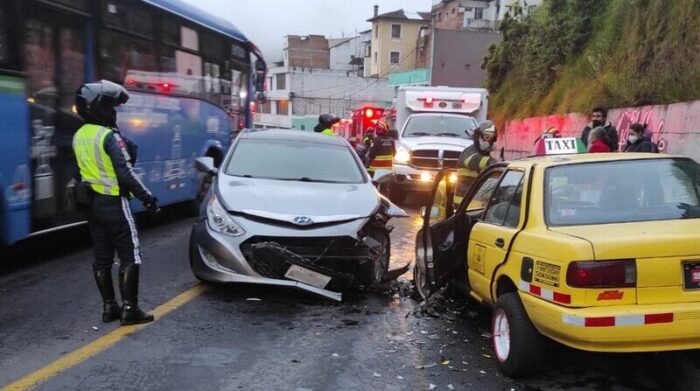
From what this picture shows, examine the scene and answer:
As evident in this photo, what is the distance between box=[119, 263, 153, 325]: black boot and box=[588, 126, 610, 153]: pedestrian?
6.07m

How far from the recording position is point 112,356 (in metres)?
4.34

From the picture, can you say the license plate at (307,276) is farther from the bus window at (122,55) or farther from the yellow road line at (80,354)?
the bus window at (122,55)


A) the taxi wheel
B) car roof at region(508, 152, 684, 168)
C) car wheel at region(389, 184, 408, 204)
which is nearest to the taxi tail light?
the taxi wheel

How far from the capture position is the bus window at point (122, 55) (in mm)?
7809

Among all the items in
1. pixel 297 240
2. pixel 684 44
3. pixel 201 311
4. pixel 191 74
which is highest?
pixel 684 44

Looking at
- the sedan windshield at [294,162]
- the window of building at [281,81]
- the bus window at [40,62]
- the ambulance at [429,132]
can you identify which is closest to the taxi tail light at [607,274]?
the sedan windshield at [294,162]

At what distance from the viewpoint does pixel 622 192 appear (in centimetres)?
412

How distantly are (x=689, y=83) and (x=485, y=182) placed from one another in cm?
839

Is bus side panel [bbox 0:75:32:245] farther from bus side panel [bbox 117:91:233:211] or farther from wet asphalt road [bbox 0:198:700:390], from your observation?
bus side panel [bbox 117:91:233:211]

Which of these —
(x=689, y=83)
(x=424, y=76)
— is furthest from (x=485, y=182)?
(x=424, y=76)

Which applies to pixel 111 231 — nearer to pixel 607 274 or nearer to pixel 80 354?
pixel 80 354

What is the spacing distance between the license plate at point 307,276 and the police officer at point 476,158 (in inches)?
73.0

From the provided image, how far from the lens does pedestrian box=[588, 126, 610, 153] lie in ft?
27.4

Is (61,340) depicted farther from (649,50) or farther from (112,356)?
(649,50)
